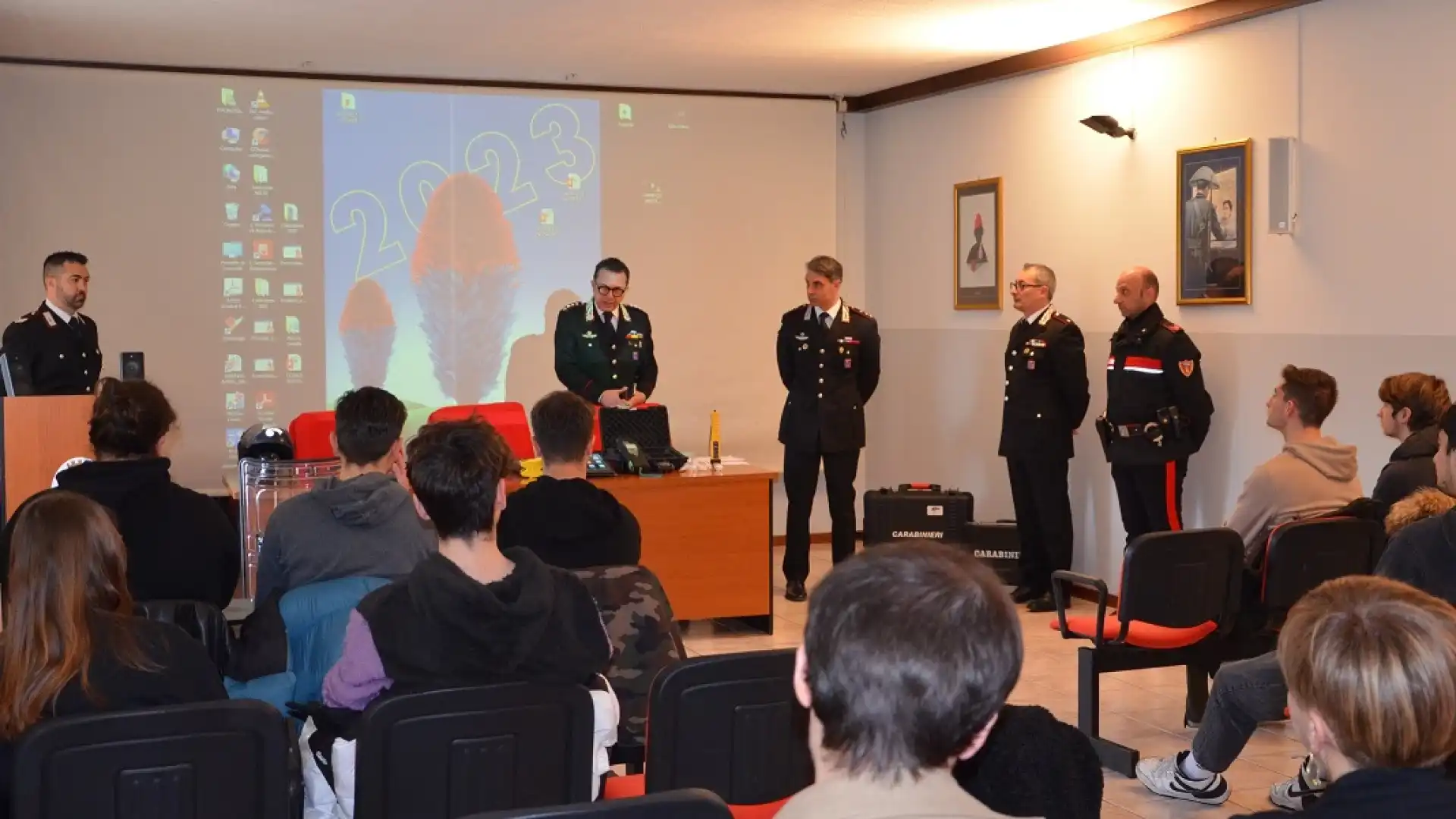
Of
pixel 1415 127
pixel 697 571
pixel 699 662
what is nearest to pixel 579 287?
pixel 697 571

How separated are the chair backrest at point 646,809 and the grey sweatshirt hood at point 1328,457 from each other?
3.68 m

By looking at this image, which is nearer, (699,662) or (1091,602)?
(699,662)

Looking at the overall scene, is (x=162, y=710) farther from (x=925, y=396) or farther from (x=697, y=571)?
(x=925, y=396)

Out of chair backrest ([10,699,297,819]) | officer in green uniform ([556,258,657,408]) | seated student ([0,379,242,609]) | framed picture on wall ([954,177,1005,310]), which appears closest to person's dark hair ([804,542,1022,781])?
chair backrest ([10,699,297,819])

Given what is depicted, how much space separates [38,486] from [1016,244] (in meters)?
5.23

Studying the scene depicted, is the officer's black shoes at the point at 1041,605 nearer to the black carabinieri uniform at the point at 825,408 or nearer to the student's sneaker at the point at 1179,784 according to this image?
the black carabinieri uniform at the point at 825,408

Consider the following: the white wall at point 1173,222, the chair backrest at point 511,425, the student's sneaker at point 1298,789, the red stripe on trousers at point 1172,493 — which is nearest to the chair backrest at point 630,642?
the student's sneaker at point 1298,789

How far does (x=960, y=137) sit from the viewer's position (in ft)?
28.9

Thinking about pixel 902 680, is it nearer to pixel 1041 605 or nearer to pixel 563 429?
pixel 563 429

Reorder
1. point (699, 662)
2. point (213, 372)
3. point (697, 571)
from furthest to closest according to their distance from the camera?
point (213, 372), point (697, 571), point (699, 662)

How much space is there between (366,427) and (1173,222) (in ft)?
15.2

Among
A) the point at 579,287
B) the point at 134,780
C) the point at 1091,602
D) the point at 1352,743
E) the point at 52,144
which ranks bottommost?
the point at 1091,602

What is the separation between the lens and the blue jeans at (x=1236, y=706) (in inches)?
160

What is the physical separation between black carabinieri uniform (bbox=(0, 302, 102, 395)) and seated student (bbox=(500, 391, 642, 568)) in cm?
376
